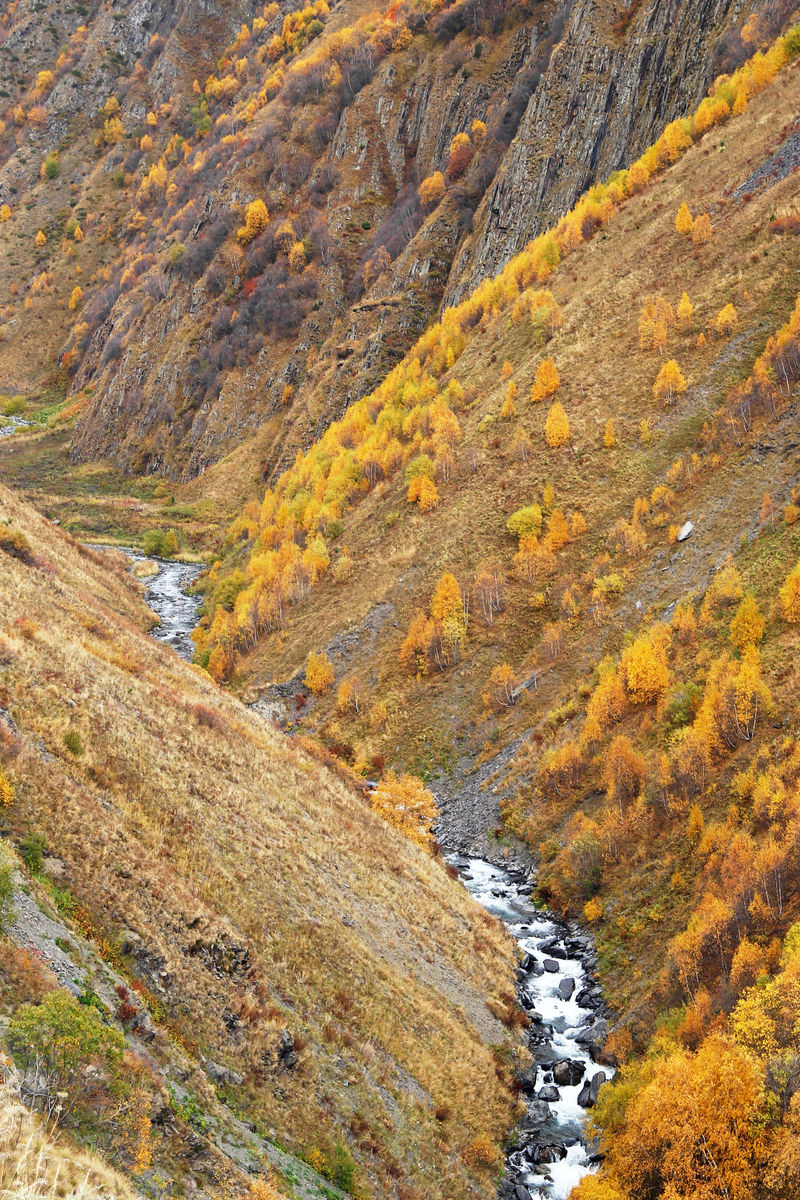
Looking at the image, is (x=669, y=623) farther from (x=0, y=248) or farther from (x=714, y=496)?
(x=0, y=248)

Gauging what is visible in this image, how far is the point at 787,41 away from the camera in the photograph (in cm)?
8175

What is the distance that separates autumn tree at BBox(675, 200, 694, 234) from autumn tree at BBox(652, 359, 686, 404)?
19.0 m

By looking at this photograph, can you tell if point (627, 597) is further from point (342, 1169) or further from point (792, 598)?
Result: point (342, 1169)

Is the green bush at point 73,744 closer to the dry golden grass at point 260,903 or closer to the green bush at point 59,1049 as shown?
the dry golden grass at point 260,903

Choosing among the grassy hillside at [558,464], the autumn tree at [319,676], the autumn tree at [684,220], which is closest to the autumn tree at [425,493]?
the grassy hillside at [558,464]

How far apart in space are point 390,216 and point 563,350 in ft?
244

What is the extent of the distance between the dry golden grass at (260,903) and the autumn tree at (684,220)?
66.2 metres

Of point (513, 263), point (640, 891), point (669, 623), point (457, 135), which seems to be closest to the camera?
point (640, 891)

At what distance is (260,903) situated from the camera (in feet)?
70.0

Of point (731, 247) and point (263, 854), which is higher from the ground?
point (731, 247)

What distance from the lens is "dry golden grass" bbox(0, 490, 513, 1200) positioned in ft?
55.2

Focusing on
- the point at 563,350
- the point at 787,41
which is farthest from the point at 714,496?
the point at 787,41

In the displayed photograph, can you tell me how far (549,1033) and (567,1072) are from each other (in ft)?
8.58

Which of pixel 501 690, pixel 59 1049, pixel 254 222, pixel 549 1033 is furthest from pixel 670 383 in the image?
pixel 254 222
